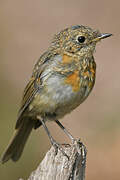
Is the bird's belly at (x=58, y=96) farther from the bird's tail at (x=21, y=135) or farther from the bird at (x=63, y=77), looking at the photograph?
the bird's tail at (x=21, y=135)

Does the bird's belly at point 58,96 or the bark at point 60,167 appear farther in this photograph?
the bird's belly at point 58,96

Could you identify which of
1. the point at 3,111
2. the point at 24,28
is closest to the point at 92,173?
the point at 3,111

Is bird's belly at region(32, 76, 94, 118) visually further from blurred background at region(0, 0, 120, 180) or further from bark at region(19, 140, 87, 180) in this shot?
blurred background at region(0, 0, 120, 180)

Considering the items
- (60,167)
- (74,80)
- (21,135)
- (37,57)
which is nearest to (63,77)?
(74,80)

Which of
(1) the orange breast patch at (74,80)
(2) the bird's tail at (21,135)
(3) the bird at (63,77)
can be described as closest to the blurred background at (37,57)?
(2) the bird's tail at (21,135)

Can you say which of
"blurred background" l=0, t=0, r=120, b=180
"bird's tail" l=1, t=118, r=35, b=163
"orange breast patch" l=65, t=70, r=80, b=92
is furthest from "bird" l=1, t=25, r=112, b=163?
"blurred background" l=0, t=0, r=120, b=180

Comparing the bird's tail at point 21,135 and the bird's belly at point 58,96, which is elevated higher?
the bird's tail at point 21,135

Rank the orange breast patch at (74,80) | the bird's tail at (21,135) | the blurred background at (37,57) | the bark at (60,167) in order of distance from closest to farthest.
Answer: the bark at (60,167) → the orange breast patch at (74,80) → the bird's tail at (21,135) → the blurred background at (37,57)

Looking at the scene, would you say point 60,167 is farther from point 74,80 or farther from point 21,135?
point 21,135
